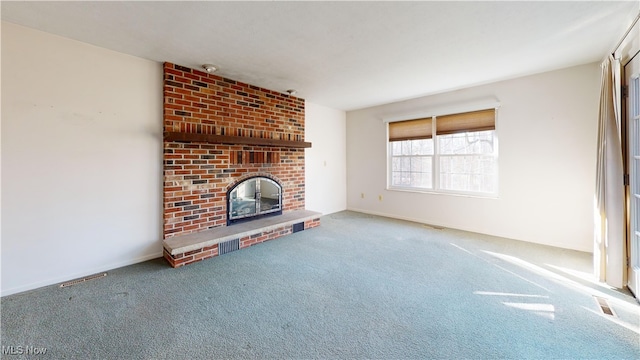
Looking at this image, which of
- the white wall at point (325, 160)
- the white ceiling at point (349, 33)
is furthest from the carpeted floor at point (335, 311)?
the white ceiling at point (349, 33)

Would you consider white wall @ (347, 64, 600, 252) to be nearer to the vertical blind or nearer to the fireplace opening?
the vertical blind

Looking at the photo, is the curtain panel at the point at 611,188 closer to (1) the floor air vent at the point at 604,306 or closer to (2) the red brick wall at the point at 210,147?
(1) the floor air vent at the point at 604,306

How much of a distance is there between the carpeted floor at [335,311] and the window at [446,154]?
4.67ft

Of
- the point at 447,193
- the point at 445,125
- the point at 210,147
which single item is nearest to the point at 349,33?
the point at 210,147

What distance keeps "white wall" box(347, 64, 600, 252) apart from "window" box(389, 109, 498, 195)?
18cm

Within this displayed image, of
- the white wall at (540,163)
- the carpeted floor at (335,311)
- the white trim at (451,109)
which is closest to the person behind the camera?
the carpeted floor at (335,311)

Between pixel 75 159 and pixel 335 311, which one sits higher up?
pixel 75 159

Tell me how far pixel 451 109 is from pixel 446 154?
75 centimetres

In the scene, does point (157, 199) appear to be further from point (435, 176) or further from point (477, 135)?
point (477, 135)

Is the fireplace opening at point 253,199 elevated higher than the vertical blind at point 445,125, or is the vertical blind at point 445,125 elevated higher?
the vertical blind at point 445,125

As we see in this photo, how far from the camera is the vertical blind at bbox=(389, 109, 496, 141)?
3.90 m

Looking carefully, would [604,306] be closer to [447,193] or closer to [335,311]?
[335,311]

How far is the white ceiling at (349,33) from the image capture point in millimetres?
1953

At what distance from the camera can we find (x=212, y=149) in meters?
3.38
